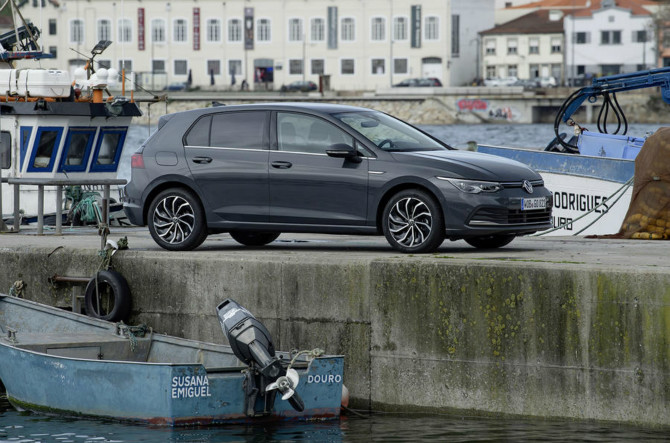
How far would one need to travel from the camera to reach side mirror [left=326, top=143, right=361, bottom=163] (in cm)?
1286

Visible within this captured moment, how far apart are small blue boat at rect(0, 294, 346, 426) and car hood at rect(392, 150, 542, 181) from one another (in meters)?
2.57

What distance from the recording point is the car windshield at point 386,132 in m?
13.2

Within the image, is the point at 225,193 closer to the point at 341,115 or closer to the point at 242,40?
the point at 341,115

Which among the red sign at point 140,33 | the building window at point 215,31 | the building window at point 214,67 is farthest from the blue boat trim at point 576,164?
the red sign at point 140,33

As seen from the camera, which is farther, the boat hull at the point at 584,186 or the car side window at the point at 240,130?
the boat hull at the point at 584,186

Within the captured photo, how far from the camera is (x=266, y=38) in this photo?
129 metres

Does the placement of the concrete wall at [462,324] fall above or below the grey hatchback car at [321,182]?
below

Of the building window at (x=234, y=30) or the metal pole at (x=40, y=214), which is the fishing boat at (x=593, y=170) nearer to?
the metal pole at (x=40, y=214)

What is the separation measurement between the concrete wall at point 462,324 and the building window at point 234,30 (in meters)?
118

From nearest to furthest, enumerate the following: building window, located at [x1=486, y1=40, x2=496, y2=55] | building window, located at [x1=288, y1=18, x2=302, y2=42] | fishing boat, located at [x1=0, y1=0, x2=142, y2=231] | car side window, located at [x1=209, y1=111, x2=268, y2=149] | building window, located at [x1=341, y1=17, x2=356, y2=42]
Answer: car side window, located at [x1=209, y1=111, x2=268, y2=149], fishing boat, located at [x1=0, y1=0, x2=142, y2=231], building window, located at [x1=341, y1=17, x2=356, y2=42], building window, located at [x1=288, y1=18, x2=302, y2=42], building window, located at [x1=486, y1=40, x2=496, y2=55]

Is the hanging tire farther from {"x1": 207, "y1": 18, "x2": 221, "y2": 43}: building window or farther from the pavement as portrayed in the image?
{"x1": 207, "y1": 18, "x2": 221, "y2": 43}: building window

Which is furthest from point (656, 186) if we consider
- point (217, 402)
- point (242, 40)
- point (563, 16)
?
point (563, 16)

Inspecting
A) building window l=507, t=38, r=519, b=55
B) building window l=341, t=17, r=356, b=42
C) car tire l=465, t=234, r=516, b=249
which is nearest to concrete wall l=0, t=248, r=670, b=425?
car tire l=465, t=234, r=516, b=249

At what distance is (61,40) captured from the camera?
422ft
